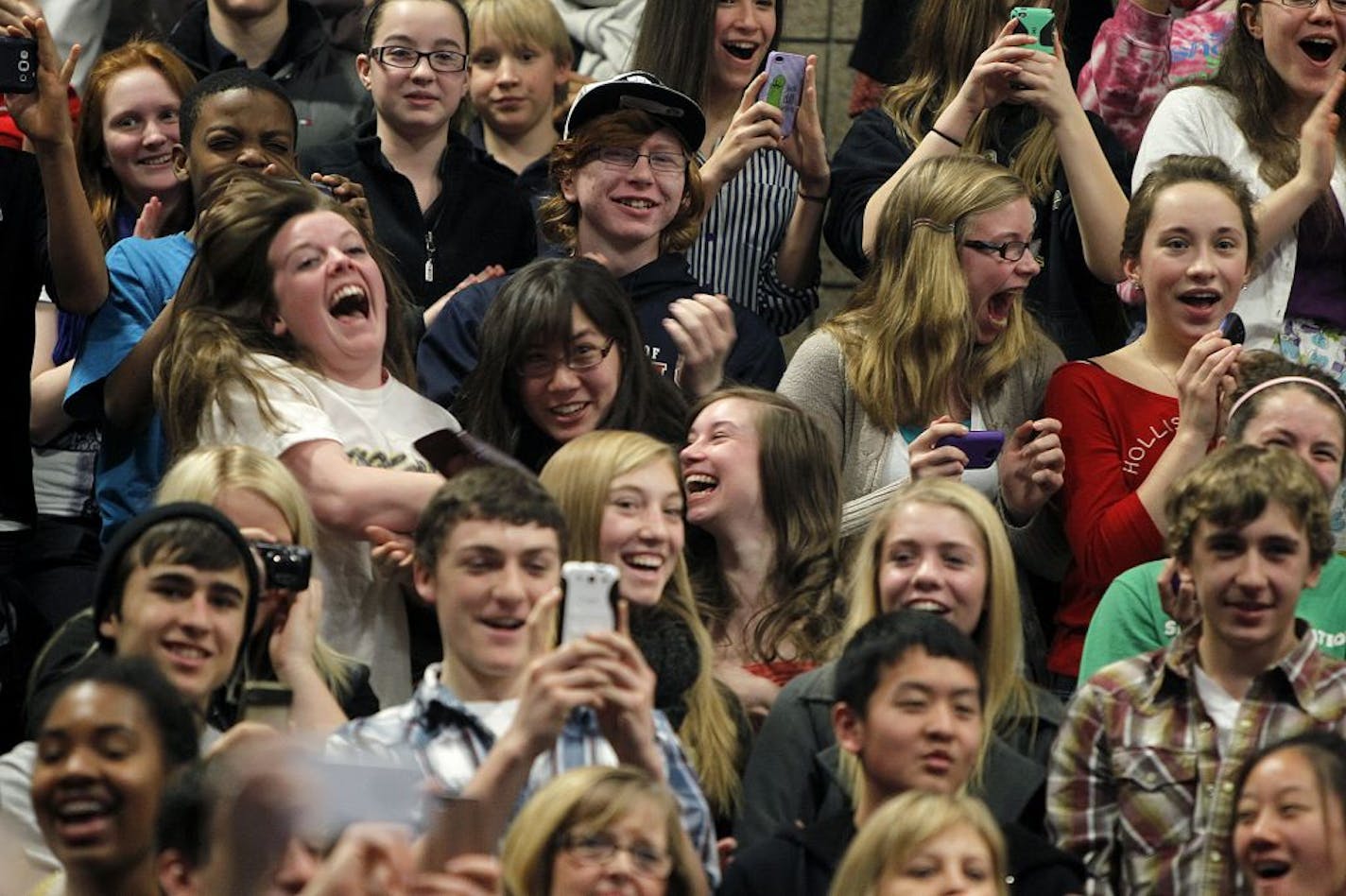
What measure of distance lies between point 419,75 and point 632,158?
751 mm

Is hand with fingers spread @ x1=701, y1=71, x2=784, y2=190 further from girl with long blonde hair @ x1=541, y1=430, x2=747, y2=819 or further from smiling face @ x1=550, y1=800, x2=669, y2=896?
smiling face @ x1=550, y1=800, x2=669, y2=896

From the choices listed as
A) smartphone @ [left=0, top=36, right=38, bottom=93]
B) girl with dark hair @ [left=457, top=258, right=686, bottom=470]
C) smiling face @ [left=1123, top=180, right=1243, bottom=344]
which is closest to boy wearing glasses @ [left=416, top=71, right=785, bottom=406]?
girl with dark hair @ [left=457, top=258, right=686, bottom=470]

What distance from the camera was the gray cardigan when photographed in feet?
20.3

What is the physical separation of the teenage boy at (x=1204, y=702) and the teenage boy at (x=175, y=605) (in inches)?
59.5

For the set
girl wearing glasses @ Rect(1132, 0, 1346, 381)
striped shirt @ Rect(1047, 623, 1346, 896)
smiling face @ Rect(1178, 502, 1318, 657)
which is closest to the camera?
striped shirt @ Rect(1047, 623, 1346, 896)

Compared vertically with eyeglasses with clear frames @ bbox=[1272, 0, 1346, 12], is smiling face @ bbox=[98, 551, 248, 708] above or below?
below

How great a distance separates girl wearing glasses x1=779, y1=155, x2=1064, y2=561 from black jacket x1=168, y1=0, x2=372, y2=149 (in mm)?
1861

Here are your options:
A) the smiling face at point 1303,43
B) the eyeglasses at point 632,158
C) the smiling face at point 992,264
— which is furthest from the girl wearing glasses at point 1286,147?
the eyeglasses at point 632,158

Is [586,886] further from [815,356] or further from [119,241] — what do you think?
[119,241]

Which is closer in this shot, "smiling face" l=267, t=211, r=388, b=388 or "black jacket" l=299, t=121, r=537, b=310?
"smiling face" l=267, t=211, r=388, b=388

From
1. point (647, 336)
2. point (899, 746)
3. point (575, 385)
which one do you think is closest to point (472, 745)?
point (899, 746)

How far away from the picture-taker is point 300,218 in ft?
19.2

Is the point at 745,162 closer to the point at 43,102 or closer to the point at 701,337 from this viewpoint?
the point at 701,337

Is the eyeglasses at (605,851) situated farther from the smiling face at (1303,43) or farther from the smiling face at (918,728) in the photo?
the smiling face at (1303,43)
